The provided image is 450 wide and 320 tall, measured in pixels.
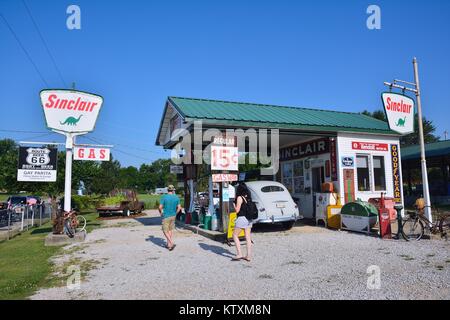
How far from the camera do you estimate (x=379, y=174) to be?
1534 centimetres

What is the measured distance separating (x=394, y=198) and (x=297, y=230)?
5.36m

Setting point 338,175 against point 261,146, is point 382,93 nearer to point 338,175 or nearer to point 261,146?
point 338,175

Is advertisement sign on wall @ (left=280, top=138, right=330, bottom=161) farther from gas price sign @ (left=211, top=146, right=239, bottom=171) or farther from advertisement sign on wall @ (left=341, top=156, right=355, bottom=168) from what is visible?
gas price sign @ (left=211, top=146, right=239, bottom=171)

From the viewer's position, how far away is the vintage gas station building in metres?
13.2

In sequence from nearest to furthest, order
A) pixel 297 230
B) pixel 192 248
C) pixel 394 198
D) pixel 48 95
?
1. pixel 192 248
2. pixel 48 95
3. pixel 297 230
4. pixel 394 198

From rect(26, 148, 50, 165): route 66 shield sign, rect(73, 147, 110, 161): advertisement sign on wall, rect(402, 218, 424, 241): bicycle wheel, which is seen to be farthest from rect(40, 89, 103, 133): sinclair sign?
rect(402, 218, 424, 241): bicycle wheel

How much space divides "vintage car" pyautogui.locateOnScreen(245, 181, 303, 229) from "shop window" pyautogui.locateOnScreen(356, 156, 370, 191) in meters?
3.99

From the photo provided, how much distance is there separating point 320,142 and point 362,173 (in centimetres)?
226

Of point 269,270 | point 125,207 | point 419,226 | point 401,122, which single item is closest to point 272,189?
point 419,226

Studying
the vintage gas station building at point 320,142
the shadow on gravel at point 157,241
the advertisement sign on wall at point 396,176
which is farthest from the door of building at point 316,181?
the shadow on gravel at point 157,241

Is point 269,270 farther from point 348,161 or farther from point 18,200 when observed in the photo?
point 18,200

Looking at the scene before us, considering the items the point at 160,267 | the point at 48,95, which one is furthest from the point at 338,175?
the point at 48,95

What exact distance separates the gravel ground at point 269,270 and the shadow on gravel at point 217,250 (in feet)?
0.09

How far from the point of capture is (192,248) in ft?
32.1
